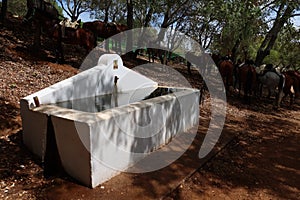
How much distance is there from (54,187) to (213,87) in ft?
34.5

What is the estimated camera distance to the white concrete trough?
3143 millimetres

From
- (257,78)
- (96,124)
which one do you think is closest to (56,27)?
(96,124)

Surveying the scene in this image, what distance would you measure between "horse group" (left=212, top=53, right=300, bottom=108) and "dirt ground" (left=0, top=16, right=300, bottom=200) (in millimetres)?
2731

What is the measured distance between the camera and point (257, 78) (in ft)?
34.9

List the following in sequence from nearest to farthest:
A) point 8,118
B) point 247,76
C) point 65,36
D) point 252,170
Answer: point 252,170 < point 8,118 < point 65,36 < point 247,76

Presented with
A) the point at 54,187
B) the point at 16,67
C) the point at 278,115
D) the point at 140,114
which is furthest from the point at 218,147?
the point at 16,67

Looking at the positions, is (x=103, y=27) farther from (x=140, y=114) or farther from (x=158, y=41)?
(x=140, y=114)

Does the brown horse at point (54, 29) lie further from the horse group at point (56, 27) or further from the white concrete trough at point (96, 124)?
the white concrete trough at point (96, 124)

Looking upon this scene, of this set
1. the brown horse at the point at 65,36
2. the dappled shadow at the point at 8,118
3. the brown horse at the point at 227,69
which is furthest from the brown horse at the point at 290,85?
the dappled shadow at the point at 8,118

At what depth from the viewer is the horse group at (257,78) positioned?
9938 millimetres

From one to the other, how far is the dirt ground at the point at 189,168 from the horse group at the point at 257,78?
273 centimetres

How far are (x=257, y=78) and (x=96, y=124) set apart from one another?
9274 mm

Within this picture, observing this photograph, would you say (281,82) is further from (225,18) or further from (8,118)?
(8,118)

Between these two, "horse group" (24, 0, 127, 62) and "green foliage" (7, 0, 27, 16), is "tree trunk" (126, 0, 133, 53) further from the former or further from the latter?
"green foliage" (7, 0, 27, 16)
